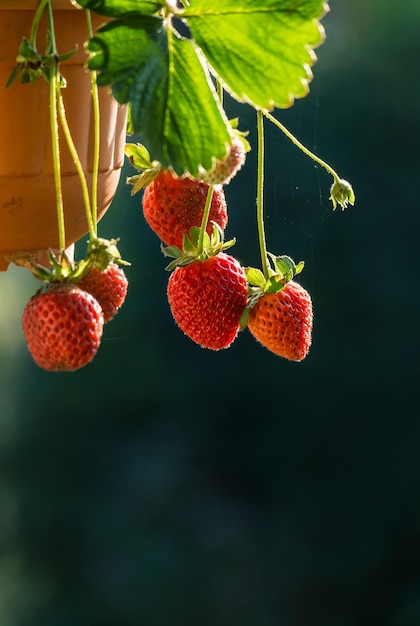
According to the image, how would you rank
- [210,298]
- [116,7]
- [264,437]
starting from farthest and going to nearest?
[264,437] < [210,298] < [116,7]

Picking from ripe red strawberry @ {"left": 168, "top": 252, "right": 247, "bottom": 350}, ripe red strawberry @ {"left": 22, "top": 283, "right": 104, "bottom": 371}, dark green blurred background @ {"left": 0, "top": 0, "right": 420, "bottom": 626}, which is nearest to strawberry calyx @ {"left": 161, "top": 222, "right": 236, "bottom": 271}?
ripe red strawberry @ {"left": 168, "top": 252, "right": 247, "bottom": 350}

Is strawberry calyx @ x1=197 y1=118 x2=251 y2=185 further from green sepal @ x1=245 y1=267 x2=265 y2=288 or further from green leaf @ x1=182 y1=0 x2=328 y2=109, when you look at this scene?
green sepal @ x1=245 y1=267 x2=265 y2=288

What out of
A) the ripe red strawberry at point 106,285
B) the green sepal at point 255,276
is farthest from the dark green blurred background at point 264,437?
the ripe red strawberry at point 106,285

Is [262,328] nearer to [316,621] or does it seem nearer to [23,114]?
[23,114]

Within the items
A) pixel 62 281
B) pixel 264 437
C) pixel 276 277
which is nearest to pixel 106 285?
pixel 62 281

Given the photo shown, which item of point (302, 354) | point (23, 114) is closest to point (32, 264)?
point (23, 114)

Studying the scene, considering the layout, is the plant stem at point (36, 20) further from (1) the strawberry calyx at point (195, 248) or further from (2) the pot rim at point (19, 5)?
(1) the strawberry calyx at point (195, 248)

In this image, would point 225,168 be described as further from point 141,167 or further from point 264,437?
point 264,437
